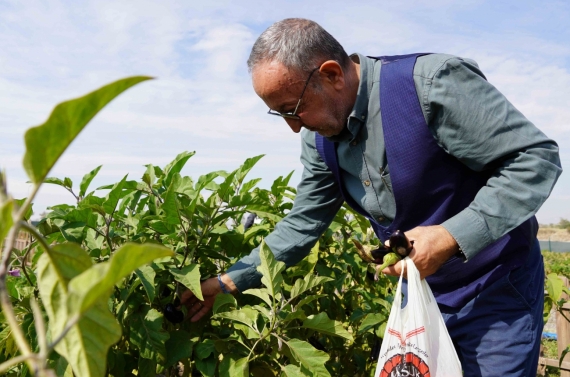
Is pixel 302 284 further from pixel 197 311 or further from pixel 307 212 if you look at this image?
pixel 307 212

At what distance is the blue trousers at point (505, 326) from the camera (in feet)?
7.32

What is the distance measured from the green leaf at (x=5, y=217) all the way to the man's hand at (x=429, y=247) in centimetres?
153

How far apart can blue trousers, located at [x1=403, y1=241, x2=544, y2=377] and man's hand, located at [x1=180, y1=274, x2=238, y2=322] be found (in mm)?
875

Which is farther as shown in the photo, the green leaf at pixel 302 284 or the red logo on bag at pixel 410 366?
the green leaf at pixel 302 284

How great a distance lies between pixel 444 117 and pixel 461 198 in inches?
13.7

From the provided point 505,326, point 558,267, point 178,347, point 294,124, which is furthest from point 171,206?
point 558,267

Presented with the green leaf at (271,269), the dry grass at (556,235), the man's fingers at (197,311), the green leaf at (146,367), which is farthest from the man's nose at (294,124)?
the dry grass at (556,235)

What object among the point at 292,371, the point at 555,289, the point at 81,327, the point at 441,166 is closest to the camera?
the point at 81,327

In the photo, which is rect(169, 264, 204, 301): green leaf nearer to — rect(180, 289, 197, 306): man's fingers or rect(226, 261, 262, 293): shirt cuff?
rect(180, 289, 197, 306): man's fingers

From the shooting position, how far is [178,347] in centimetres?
207

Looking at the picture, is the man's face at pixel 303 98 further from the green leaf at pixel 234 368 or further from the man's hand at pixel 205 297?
the green leaf at pixel 234 368

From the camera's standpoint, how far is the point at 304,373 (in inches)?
81.4

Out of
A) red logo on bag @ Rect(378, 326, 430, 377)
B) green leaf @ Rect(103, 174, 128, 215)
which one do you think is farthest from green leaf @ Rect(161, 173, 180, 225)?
red logo on bag @ Rect(378, 326, 430, 377)

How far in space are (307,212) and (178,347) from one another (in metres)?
0.86
